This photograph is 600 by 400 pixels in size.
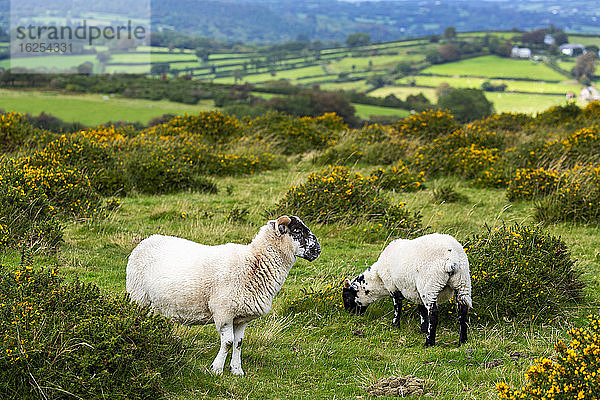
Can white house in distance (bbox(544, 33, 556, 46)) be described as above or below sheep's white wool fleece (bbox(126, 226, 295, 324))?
below

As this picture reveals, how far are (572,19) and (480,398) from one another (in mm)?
155375

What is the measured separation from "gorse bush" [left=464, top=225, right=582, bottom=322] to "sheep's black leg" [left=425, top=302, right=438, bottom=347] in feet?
3.22

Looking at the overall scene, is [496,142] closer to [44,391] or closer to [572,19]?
[44,391]

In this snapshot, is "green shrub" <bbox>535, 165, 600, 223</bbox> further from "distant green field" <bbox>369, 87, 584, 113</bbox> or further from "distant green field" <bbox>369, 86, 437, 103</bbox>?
"distant green field" <bbox>369, 86, 437, 103</bbox>

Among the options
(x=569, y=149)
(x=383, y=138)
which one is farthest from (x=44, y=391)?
(x=383, y=138)

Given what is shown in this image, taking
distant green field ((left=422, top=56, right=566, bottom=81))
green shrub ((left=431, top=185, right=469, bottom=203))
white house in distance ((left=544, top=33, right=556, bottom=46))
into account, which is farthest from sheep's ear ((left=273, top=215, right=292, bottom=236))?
white house in distance ((left=544, top=33, right=556, bottom=46))

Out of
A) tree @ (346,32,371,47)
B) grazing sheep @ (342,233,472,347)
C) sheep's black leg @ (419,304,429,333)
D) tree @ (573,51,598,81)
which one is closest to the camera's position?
grazing sheep @ (342,233,472,347)

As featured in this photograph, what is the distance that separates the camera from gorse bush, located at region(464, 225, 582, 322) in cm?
844

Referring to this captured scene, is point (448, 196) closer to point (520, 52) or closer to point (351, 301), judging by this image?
point (351, 301)

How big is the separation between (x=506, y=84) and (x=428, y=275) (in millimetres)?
59291

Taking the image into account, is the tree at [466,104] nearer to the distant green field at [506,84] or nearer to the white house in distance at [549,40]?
the distant green field at [506,84]

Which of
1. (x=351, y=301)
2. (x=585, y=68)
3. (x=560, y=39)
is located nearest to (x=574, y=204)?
(x=351, y=301)

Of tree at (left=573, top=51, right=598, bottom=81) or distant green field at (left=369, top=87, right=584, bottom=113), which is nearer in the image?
distant green field at (left=369, top=87, right=584, bottom=113)

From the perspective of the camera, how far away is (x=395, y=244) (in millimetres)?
→ 8656
